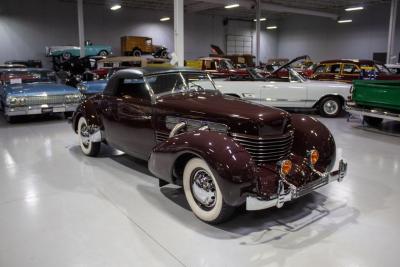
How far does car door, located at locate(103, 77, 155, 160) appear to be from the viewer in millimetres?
4883

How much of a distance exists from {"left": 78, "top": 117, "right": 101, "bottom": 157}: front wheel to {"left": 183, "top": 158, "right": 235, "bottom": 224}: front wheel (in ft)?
9.24

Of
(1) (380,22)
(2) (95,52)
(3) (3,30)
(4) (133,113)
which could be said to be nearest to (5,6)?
(3) (3,30)

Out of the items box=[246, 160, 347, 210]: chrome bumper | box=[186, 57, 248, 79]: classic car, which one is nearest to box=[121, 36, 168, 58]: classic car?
box=[186, 57, 248, 79]: classic car

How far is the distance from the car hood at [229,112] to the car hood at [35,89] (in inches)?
228

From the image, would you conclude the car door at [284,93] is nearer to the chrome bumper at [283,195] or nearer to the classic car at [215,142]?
the classic car at [215,142]

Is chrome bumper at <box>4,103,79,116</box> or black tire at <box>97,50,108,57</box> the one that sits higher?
black tire at <box>97,50,108,57</box>

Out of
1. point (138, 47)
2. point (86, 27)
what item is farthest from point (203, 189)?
point (86, 27)

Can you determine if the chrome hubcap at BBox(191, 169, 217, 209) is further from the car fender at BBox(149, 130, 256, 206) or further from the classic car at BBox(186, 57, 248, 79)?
the classic car at BBox(186, 57, 248, 79)

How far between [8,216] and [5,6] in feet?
66.5

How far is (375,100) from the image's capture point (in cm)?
843

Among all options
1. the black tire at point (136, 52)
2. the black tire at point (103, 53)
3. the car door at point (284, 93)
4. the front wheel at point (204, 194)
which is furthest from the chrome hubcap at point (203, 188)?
the black tire at point (136, 52)

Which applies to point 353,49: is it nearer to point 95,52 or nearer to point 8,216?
point 95,52

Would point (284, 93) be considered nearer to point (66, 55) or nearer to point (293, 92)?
point (293, 92)

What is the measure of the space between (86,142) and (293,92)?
20.7ft
